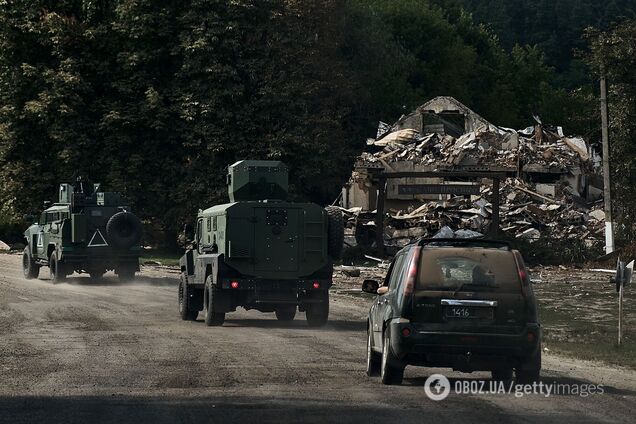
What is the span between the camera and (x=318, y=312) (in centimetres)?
2327

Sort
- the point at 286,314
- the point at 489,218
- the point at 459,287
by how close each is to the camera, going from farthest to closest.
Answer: the point at 489,218
the point at 286,314
the point at 459,287

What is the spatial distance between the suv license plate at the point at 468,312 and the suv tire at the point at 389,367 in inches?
30.5

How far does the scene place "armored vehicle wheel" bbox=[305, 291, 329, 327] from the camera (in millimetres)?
23219

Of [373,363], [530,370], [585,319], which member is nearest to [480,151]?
[585,319]

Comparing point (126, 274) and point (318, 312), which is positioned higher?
point (126, 274)

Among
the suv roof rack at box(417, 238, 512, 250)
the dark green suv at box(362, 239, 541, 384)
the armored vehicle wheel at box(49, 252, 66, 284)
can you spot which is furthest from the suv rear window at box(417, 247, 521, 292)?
the armored vehicle wheel at box(49, 252, 66, 284)

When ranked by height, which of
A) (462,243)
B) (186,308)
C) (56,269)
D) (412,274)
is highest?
(462,243)

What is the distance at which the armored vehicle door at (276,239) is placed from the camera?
2291 centimetres

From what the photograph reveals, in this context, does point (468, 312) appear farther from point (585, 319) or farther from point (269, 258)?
point (585, 319)

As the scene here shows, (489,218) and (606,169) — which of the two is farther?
(489,218)

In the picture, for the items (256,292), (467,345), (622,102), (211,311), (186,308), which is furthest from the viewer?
(622,102)

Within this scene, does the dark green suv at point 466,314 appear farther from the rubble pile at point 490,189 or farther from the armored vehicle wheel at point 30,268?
the rubble pile at point 490,189

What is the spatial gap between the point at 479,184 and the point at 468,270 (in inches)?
1303

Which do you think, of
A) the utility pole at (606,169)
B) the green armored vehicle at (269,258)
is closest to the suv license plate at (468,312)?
the green armored vehicle at (269,258)
